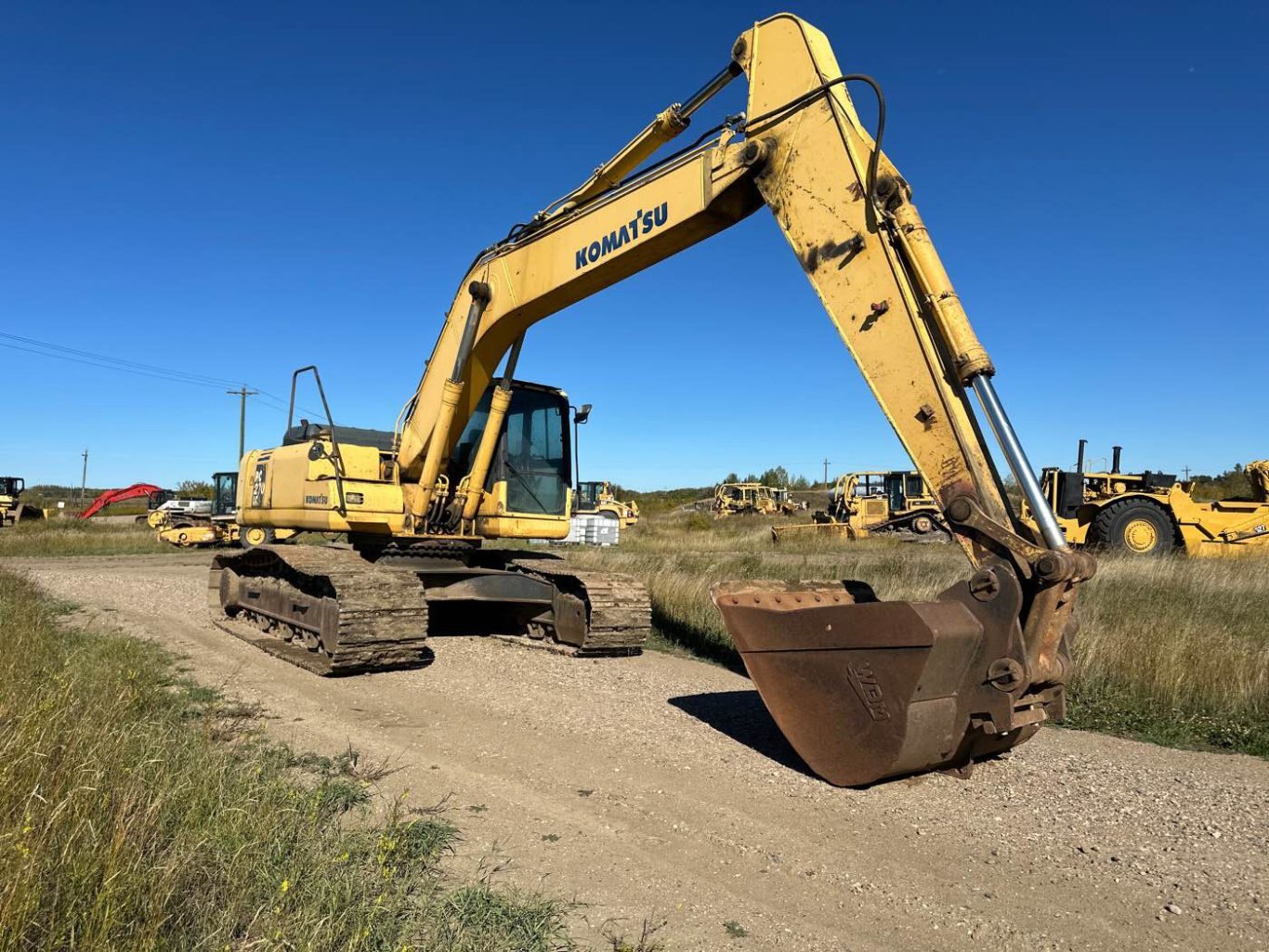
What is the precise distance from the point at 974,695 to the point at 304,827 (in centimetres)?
318

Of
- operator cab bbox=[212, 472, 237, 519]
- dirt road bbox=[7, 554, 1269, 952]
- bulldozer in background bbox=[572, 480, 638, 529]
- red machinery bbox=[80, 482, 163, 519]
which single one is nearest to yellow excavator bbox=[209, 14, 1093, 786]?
dirt road bbox=[7, 554, 1269, 952]

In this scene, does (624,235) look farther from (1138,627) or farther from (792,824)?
(1138,627)

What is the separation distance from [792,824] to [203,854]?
8.77ft

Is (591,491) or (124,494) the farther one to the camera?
(124,494)

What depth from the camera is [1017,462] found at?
446cm

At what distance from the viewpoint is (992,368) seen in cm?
471

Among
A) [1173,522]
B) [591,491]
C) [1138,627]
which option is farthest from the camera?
[591,491]

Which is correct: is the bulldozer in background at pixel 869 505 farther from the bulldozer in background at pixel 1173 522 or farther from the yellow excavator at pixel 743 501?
the yellow excavator at pixel 743 501

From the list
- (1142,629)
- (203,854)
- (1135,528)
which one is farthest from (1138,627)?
(1135,528)

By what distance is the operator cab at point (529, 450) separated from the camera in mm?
9359

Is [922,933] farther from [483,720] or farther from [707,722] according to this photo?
[483,720]

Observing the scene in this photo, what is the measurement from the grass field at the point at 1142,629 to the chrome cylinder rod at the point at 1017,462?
9.38 feet

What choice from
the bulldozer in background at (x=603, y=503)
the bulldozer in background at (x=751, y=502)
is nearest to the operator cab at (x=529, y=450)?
the bulldozer in background at (x=603, y=503)

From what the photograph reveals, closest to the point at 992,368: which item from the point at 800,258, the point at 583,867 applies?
the point at 800,258
